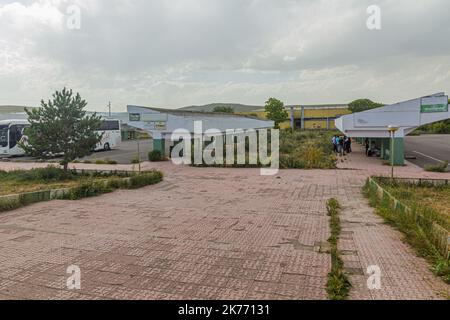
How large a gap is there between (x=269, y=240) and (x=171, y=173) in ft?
39.9

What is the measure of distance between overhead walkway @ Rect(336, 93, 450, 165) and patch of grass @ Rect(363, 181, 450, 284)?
6496 mm

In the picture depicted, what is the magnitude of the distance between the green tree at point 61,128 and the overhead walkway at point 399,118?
14.3 m

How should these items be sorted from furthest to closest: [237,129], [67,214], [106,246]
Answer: [237,129]
[67,214]
[106,246]

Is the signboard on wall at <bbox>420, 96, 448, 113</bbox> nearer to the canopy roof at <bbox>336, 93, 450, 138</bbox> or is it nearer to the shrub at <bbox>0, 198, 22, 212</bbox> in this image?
the canopy roof at <bbox>336, 93, 450, 138</bbox>

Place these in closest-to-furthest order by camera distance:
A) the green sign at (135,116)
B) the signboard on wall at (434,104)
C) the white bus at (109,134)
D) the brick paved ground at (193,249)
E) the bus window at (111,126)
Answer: the brick paved ground at (193,249)
the signboard on wall at (434,104)
the green sign at (135,116)
the white bus at (109,134)
the bus window at (111,126)

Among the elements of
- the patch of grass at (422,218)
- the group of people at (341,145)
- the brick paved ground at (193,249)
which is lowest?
the brick paved ground at (193,249)

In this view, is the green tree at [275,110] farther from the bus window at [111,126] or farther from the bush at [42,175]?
the bush at [42,175]

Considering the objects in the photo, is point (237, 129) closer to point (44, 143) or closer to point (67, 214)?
point (44, 143)

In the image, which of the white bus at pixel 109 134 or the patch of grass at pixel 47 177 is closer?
the patch of grass at pixel 47 177

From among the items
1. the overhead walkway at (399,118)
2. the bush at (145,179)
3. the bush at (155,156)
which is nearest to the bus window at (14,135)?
the bush at (155,156)

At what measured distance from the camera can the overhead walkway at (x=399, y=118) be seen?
1875 centimetres

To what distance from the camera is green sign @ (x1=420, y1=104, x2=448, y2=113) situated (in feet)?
60.4

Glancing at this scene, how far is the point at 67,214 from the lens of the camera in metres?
9.77
